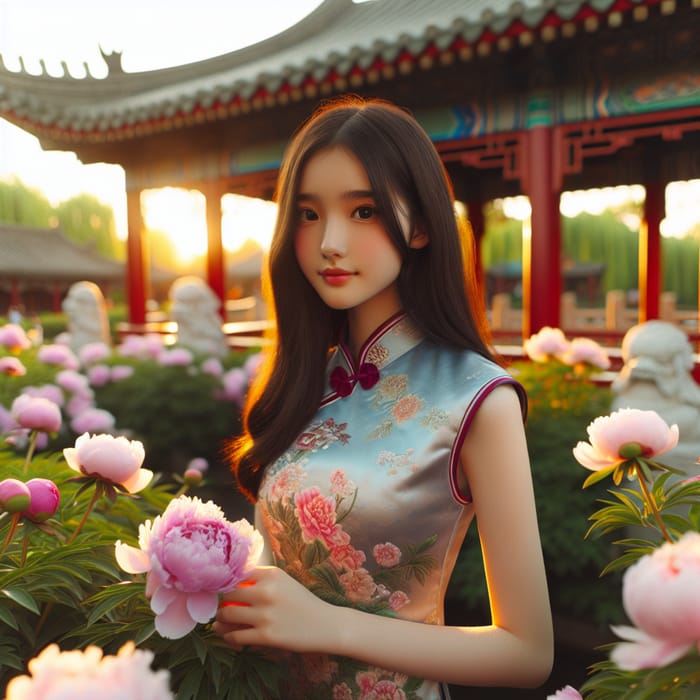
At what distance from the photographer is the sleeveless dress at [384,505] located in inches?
47.8

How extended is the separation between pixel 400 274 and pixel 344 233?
170 mm

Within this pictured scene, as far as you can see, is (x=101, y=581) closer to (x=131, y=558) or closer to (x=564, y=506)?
(x=131, y=558)

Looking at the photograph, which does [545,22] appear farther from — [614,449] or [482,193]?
[482,193]

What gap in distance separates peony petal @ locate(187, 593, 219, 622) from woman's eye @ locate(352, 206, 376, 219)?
29.5 inches

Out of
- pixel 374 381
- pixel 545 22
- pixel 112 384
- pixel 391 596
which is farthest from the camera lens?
pixel 112 384

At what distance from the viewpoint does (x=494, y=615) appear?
1.19 meters

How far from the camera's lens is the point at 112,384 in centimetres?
550

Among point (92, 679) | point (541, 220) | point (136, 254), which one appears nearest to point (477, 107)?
point (541, 220)

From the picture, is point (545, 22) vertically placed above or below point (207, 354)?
above

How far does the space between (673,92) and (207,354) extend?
409 centimetres

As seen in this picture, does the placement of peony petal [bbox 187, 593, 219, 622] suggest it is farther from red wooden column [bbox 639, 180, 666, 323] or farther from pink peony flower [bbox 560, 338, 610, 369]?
red wooden column [bbox 639, 180, 666, 323]

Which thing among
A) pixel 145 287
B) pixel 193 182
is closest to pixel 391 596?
pixel 193 182

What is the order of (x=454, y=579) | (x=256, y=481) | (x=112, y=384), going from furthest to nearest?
(x=112, y=384)
(x=454, y=579)
(x=256, y=481)

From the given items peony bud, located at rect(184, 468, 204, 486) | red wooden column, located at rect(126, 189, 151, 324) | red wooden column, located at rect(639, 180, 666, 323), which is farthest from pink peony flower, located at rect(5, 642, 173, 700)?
red wooden column, located at rect(639, 180, 666, 323)
